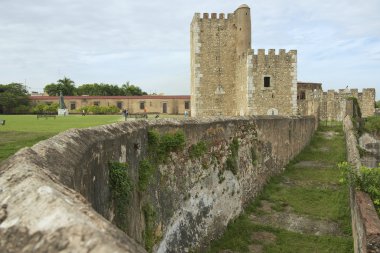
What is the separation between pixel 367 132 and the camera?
24.9 m

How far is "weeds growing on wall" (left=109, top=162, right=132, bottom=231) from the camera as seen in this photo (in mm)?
4855

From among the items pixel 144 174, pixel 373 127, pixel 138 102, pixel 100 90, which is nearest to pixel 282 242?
pixel 144 174

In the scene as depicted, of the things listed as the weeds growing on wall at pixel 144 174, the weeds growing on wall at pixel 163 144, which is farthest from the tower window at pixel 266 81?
the weeds growing on wall at pixel 144 174

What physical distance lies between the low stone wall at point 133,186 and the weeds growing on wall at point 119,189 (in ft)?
0.32

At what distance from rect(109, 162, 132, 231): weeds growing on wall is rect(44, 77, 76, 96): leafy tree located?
8493cm

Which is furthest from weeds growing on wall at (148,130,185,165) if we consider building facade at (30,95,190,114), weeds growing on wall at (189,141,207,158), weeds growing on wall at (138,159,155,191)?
building facade at (30,95,190,114)

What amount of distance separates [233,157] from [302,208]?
2.32 meters

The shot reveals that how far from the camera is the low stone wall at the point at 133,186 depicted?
6.23ft

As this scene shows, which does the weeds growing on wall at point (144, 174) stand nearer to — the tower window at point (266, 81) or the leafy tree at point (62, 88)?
the tower window at point (266, 81)

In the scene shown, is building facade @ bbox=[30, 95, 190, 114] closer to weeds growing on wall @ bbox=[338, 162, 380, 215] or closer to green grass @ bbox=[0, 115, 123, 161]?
green grass @ bbox=[0, 115, 123, 161]

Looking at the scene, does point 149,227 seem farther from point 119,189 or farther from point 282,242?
point 282,242

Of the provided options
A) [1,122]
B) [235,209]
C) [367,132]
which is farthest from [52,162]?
[367,132]

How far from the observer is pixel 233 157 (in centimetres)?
1066

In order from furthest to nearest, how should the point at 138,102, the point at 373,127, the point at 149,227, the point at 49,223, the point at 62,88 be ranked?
the point at 62,88 → the point at 138,102 → the point at 373,127 → the point at 149,227 → the point at 49,223
